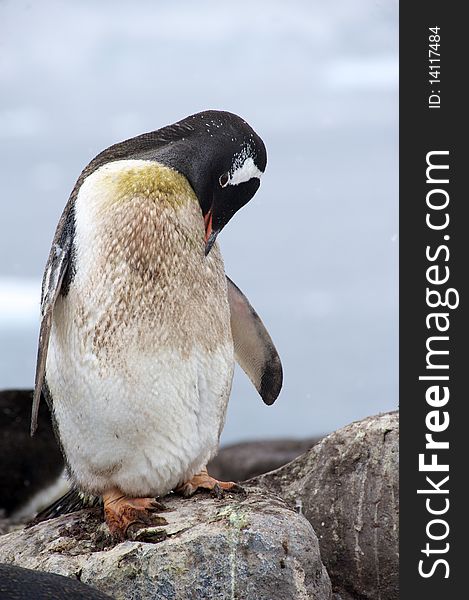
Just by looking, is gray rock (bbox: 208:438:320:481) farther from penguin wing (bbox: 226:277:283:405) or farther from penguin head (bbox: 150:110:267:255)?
penguin head (bbox: 150:110:267:255)

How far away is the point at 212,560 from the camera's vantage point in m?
3.61

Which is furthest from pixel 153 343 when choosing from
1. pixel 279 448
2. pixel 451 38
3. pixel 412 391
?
pixel 279 448

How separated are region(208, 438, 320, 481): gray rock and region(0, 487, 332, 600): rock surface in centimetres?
427

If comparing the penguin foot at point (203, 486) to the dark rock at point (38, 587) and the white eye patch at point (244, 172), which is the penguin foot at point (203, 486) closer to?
the dark rock at point (38, 587)

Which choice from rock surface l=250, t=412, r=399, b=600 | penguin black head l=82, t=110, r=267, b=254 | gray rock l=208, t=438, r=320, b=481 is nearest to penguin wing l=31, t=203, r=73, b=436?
penguin black head l=82, t=110, r=267, b=254

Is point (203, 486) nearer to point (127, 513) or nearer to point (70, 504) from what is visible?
point (127, 513)

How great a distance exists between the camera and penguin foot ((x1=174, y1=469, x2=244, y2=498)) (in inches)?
158

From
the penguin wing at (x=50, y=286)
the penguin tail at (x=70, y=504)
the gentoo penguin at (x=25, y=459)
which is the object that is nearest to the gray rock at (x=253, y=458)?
the gentoo penguin at (x=25, y=459)

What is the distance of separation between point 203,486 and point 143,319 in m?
0.64

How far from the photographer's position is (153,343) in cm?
380

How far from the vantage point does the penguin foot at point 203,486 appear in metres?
4.02

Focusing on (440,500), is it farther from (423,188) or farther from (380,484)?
(423,188)

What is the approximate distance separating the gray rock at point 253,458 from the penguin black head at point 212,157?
4190 millimetres

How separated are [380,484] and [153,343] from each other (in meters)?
1.27
